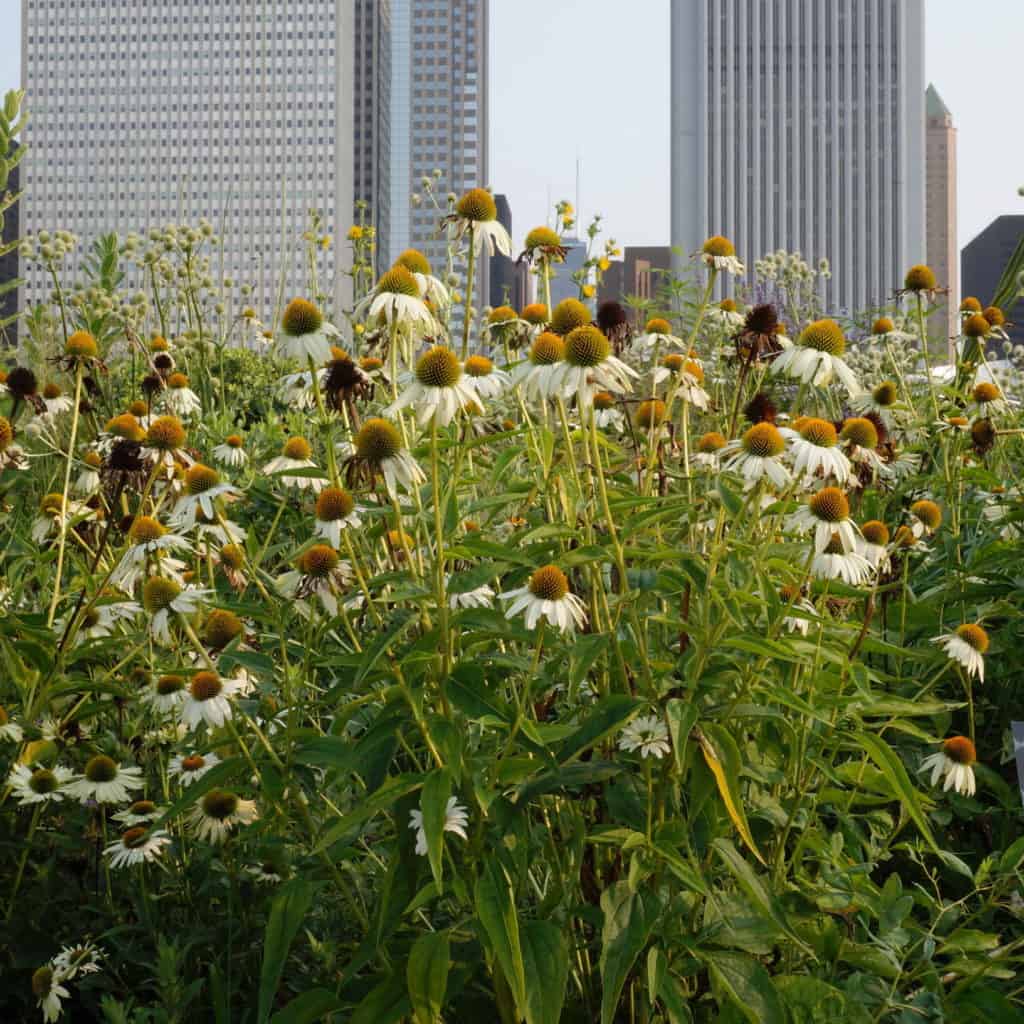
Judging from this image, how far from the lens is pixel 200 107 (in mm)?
100375

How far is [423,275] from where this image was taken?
166 cm

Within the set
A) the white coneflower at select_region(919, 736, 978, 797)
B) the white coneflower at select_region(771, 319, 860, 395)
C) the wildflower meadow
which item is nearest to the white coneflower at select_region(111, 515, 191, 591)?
the wildflower meadow

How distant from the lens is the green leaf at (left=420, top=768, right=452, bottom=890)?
1063mm

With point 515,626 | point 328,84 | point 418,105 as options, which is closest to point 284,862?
point 515,626

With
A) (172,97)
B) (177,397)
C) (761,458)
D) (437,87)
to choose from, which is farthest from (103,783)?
(437,87)

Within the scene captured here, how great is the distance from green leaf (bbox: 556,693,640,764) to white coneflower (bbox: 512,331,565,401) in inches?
16.2

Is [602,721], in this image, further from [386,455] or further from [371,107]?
[371,107]

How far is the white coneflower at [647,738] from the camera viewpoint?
1285mm

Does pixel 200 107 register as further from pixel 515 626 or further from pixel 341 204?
pixel 515 626

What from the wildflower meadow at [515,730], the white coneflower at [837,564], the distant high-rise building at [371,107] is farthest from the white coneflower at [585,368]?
the distant high-rise building at [371,107]

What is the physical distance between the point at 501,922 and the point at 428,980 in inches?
4.7

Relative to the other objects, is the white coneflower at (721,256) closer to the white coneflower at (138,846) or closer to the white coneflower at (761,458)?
the white coneflower at (761,458)

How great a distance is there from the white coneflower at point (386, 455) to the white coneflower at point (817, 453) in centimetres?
50

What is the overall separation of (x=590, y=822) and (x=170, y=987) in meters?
0.61
